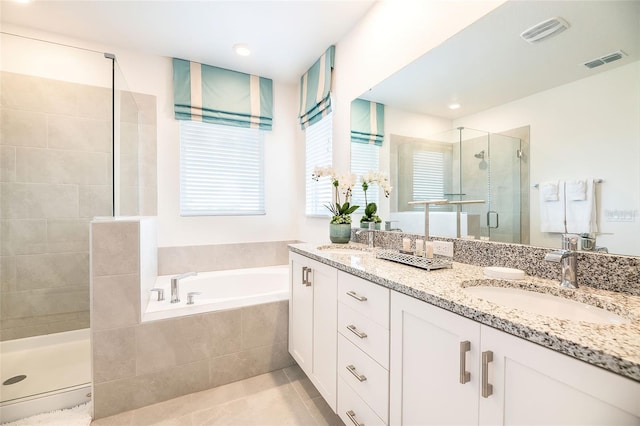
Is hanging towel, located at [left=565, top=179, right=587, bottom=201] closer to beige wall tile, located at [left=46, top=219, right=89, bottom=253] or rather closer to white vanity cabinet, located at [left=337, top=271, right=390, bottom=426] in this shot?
white vanity cabinet, located at [left=337, top=271, right=390, bottom=426]

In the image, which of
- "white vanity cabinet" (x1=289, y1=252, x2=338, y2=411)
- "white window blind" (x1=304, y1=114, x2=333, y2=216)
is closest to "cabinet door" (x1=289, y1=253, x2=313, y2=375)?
"white vanity cabinet" (x1=289, y1=252, x2=338, y2=411)

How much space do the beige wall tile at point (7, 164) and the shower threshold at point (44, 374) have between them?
1202mm

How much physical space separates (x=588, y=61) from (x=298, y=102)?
257 centimetres

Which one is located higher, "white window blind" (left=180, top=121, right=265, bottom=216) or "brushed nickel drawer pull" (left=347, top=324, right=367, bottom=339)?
"white window blind" (left=180, top=121, right=265, bottom=216)

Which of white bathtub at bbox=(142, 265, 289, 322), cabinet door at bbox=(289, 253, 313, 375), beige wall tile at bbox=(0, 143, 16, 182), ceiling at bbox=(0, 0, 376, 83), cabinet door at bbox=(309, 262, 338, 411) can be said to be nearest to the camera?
cabinet door at bbox=(309, 262, 338, 411)

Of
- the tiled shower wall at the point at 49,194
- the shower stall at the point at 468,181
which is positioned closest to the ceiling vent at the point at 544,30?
the shower stall at the point at 468,181

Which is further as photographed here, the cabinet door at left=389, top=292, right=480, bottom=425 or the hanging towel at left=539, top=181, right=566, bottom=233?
the hanging towel at left=539, top=181, right=566, bottom=233

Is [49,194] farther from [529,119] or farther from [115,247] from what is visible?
[529,119]

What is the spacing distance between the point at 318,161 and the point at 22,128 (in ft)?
7.71

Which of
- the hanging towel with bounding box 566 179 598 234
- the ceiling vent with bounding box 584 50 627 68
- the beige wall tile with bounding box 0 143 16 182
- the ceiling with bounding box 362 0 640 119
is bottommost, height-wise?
the hanging towel with bounding box 566 179 598 234

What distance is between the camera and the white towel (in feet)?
3.37

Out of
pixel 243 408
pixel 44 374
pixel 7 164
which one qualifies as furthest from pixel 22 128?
pixel 243 408

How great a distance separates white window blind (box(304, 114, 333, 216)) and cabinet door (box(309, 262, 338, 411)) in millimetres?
1106

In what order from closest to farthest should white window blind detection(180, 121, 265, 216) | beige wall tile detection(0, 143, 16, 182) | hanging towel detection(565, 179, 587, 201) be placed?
1. hanging towel detection(565, 179, 587, 201)
2. beige wall tile detection(0, 143, 16, 182)
3. white window blind detection(180, 121, 265, 216)
